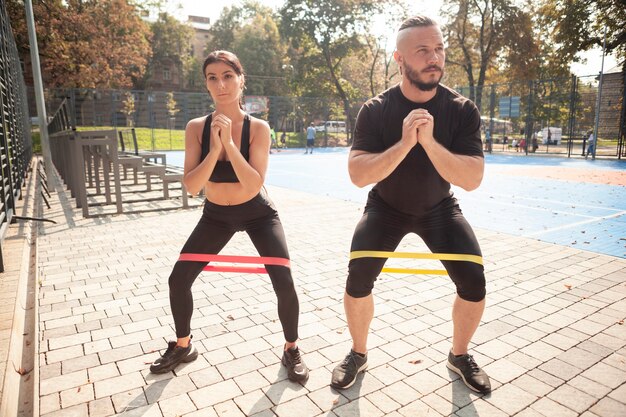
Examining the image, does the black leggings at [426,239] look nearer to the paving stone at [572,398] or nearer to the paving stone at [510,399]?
the paving stone at [510,399]

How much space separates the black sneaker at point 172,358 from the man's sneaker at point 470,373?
1.99 meters

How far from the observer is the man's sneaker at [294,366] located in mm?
3123

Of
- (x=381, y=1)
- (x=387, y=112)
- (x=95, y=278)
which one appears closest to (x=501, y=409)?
(x=387, y=112)

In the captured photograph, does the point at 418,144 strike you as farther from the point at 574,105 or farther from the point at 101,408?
the point at 574,105

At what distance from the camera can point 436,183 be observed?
3.06 meters

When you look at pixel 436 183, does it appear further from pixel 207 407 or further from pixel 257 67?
pixel 257 67

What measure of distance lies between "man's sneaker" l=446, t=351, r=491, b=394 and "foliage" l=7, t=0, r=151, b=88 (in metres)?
37.5

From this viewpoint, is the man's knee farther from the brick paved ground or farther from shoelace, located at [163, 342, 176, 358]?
shoelace, located at [163, 342, 176, 358]

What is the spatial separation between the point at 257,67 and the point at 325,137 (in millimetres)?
21667

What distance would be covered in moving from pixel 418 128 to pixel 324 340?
206 cm

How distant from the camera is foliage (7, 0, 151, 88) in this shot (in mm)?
32781

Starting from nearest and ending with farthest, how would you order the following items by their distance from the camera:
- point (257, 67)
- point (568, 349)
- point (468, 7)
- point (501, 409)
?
point (501, 409) < point (568, 349) < point (468, 7) < point (257, 67)

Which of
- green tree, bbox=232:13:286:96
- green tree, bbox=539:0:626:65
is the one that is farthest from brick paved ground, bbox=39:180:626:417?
green tree, bbox=232:13:286:96

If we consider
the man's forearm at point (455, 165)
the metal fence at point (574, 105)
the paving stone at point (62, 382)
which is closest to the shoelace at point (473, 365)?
the man's forearm at point (455, 165)
